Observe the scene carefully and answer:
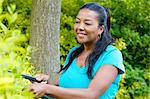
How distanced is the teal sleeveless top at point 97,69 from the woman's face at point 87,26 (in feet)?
0.44

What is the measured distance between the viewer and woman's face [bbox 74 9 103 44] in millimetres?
2959

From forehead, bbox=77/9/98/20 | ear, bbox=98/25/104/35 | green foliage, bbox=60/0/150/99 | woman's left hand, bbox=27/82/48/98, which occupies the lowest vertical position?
green foliage, bbox=60/0/150/99

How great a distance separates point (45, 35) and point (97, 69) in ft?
14.3

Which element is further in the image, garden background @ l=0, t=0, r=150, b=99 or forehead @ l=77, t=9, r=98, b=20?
garden background @ l=0, t=0, r=150, b=99

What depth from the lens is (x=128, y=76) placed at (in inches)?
327

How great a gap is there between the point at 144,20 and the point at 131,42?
1.81 feet

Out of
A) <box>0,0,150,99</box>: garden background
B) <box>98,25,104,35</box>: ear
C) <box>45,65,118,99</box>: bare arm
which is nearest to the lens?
<box>45,65,118,99</box>: bare arm

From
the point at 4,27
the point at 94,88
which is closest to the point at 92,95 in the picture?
the point at 94,88

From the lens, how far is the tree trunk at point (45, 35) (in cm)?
714

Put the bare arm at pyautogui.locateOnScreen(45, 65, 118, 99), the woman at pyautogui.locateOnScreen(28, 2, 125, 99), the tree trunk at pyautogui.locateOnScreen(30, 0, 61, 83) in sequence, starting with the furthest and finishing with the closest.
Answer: the tree trunk at pyautogui.locateOnScreen(30, 0, 61, 83) < the woman at pyautogui.locateOnScreen(28, 2, 125, 99) < the bare arm at pyautogui.locateOnScreen(45, 65, 118, 99)

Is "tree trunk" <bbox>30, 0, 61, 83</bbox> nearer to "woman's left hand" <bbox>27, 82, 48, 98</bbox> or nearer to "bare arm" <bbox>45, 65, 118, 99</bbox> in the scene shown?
"bare arm" <bbox>45, 65, 118, 99</bbox>

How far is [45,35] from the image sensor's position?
23.7 feet

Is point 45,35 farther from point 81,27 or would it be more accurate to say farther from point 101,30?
point 81,27

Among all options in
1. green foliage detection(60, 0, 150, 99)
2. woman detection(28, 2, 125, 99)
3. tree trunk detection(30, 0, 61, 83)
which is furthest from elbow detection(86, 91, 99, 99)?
green foliage detection(60, 0, 150, 99)
